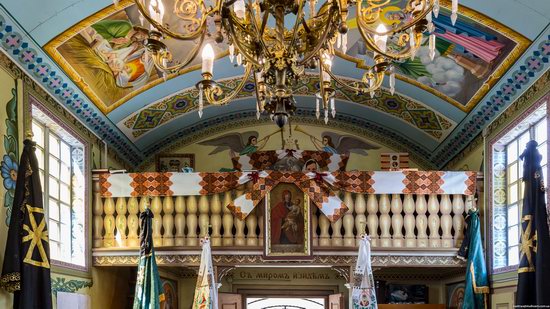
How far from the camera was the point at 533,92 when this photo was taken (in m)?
7.85

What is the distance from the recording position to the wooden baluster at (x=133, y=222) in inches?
380

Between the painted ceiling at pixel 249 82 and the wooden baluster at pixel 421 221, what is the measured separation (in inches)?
54.5

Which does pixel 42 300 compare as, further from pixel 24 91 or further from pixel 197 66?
pixel 197 66

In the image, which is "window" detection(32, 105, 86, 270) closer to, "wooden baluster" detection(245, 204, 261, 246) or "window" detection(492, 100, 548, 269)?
"wooden baluster" detection(245, 204, 261, 246)

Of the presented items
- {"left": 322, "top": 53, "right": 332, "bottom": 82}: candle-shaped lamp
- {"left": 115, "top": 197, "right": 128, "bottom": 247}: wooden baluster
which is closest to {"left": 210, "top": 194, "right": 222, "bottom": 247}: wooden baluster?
{"left": 115, "top": 197, "right": 128, "bottom": 247}: wooden baluster

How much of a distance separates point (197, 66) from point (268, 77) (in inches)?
180

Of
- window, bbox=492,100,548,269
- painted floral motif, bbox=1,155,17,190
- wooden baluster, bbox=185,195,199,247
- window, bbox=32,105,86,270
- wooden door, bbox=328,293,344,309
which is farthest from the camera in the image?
wooden door, bbox=328,293,344,309

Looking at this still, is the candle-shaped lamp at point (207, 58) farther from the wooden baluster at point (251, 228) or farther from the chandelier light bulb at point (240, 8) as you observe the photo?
the wooden baluster at point (251, 228)

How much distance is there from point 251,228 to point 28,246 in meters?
3.58

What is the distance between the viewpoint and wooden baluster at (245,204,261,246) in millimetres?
9648

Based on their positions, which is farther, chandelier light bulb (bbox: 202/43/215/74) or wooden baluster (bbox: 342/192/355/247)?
wooden baluster (bbox: 342/192/355/247)

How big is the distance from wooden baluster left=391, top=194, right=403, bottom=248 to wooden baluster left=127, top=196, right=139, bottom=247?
361cm

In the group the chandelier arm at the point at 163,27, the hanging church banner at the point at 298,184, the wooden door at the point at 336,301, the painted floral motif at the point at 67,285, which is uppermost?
the chandelier arm at the point at 163,27

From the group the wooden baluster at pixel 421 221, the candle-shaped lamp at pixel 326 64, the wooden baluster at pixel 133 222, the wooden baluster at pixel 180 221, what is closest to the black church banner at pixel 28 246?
the wooden baluster at pixel 133 222
